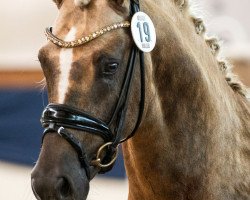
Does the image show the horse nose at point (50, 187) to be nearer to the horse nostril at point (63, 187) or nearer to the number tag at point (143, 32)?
the horse nostril at point (63, 187)

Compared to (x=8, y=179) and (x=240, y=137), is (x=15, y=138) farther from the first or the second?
(x=240, y=137)

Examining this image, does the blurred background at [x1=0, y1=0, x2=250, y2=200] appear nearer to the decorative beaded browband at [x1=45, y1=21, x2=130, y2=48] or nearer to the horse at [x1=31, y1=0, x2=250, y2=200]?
the horse at [x1=31, y1=0, x2=250, y2=200]

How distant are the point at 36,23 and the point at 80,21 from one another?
3.19 meters

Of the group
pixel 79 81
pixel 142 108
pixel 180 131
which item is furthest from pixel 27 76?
pixel 79 81

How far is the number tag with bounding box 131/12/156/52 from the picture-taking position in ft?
8.06

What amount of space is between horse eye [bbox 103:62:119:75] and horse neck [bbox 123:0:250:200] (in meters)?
0.19

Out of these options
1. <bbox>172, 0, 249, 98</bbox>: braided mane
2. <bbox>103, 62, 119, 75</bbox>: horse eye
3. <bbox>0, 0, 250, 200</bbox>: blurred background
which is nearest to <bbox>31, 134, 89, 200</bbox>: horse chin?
<bbox>103, 62, 119, 75</bbox>: horse eye

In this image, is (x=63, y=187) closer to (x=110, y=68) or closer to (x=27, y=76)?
(x=110, y=68)

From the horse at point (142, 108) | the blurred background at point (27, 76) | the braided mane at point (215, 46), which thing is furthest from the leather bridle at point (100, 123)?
the blurred background at point (27, 76)

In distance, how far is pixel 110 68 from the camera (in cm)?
238

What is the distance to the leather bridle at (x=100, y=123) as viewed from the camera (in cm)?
230

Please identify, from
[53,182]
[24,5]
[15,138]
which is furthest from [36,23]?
[53,182]

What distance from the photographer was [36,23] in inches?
219

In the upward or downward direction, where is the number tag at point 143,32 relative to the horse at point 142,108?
upward
